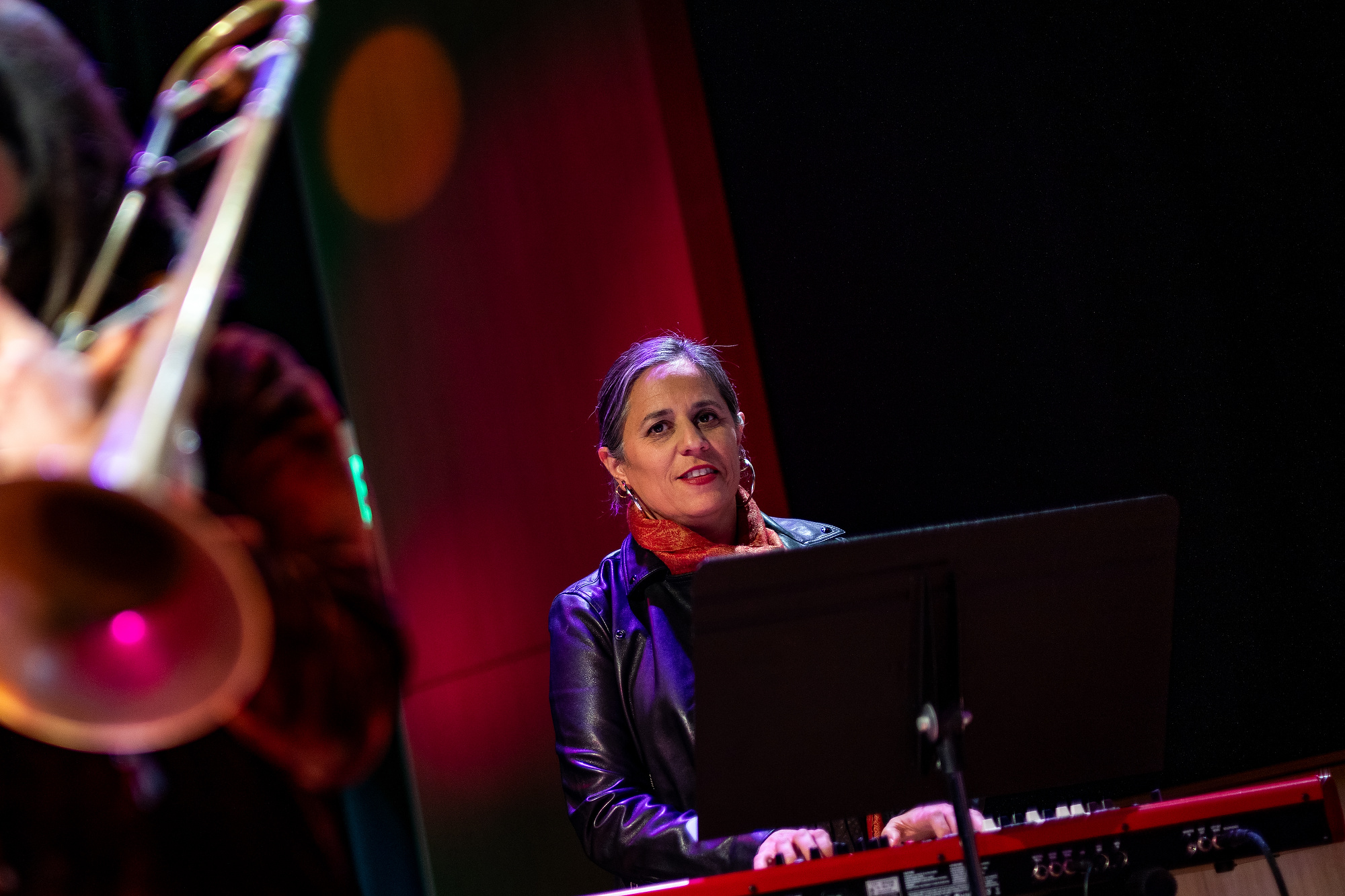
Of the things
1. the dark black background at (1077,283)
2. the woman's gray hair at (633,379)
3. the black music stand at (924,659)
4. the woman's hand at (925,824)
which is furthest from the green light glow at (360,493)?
the dark black background at (1077,283)

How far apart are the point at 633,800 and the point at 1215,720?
1779 millimetres

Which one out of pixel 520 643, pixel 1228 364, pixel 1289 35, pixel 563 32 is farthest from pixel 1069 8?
pixel 520 643

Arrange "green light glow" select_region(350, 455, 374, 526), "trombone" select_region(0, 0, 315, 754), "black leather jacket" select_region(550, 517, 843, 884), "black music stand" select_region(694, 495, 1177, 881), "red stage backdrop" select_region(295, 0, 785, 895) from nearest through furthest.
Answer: "trombone" select_region(0, 0, 315, 754), "green light glow" select_region(350, 455, 374, 526), "black music stand" select_region(694, 495, 1177, 881), "black leather jacket" select_region(550, 517, 843, 884), "red stage backdrop" select_region(295, 0, 785, 895)

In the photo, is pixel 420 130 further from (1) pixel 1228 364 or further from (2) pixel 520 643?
(1) pixel 1228 364

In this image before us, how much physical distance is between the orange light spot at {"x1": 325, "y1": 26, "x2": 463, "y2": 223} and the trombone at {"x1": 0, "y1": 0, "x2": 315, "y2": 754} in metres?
2.74

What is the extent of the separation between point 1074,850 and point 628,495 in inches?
47.8

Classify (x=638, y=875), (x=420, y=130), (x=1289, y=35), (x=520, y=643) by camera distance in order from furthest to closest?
(x=420, y=130) < (x=520, y=643) < (x=1289, y=35) < (x=638, y=875)

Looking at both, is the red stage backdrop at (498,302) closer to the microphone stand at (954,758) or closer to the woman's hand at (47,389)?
the microphone stand at (954,758)

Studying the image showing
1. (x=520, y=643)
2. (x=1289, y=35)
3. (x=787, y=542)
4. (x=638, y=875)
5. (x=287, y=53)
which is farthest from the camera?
(x=520, y=643)

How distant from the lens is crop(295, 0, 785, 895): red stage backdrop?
3475 millimetres

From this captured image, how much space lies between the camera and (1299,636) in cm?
295

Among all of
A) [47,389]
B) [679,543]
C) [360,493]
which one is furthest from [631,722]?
[47,389]

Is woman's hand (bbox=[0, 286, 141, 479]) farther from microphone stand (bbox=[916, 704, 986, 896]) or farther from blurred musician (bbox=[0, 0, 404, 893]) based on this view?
microphone stand (bbox=[916, 704, 986, 896])

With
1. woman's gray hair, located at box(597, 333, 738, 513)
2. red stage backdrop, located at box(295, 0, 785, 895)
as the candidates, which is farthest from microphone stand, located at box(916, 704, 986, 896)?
red stage backdrop, located at box(295, 0, 785, 895)
